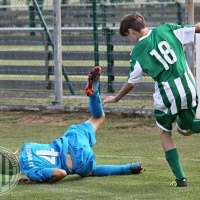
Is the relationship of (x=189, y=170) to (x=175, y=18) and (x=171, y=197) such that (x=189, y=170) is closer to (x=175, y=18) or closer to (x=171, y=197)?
(x=171, y=197)

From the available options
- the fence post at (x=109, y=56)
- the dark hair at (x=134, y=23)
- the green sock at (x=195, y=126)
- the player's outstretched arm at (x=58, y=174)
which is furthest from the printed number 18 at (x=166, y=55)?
the fence post at (x=109, y=56)

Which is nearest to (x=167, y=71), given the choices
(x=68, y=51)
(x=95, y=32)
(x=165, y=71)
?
(x=165, y=71)

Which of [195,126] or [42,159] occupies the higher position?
[195,126]

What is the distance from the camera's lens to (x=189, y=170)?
8.05 metres

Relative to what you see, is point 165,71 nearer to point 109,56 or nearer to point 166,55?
point 166,55

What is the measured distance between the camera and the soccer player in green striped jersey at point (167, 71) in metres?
7.06

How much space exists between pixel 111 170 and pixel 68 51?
680 centimetres

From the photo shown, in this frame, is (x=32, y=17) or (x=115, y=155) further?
(x=32, y=17)

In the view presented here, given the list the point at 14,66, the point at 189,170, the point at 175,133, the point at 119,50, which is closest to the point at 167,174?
the point at 189,170

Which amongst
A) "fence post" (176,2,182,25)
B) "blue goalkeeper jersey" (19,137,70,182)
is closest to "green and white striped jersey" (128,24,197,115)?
"blue goalkeeper jersey" (19,137,70,182)

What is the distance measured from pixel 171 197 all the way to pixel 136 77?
113 cm

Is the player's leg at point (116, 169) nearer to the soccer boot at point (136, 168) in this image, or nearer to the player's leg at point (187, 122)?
the soccer boot at point (136, 168)

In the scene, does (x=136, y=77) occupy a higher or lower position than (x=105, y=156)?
higher

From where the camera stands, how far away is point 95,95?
26.5 ft
